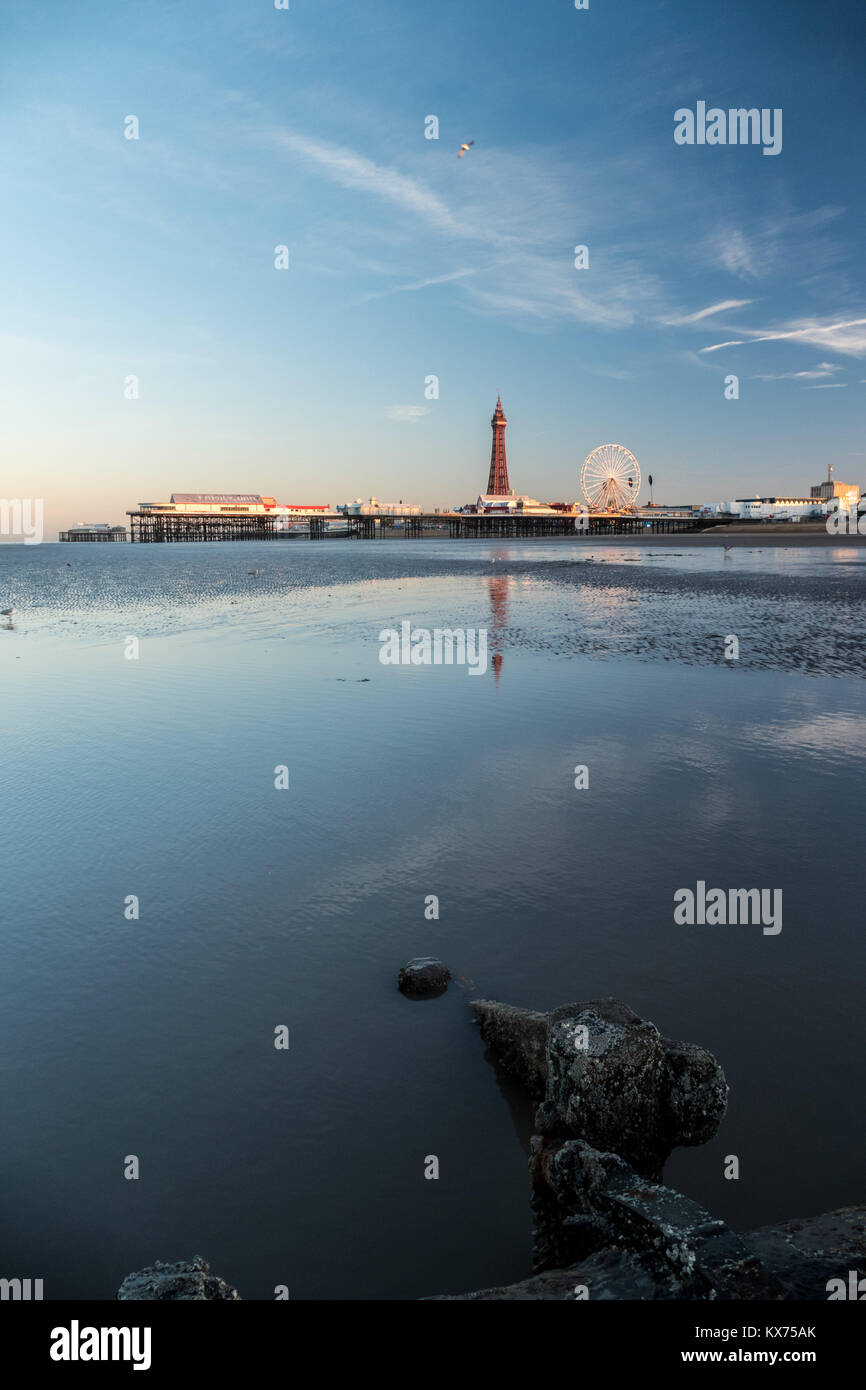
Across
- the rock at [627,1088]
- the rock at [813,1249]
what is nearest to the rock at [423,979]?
the rock at [627,1088]

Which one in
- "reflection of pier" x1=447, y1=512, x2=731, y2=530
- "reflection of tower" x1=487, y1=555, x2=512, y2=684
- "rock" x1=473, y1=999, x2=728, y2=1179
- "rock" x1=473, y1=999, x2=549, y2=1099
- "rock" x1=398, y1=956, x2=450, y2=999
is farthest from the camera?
"reflection of pier" x1=447, y1=512, x2=731, y2=530

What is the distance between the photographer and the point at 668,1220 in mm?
3043

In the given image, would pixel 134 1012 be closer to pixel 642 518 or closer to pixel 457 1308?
pixel 457 1308

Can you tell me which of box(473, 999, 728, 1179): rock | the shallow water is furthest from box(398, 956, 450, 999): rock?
box(473, 999, 728, 1179): rock

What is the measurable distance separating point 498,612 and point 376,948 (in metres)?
23.5

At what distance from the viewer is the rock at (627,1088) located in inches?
150

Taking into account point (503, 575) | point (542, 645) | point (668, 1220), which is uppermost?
point (503, 575)

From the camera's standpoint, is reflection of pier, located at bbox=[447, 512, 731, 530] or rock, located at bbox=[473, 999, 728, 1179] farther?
reflection of pier, located at bbox=[447, 512, 731, 530]

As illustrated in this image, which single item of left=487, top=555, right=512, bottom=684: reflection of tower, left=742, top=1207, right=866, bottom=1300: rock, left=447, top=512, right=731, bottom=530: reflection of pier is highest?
left=447, top=512, right=731, bottom=530: reflection of pier

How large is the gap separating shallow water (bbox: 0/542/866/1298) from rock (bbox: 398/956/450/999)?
135mm

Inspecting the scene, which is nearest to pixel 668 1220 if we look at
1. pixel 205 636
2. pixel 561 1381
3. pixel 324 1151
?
pixel 561 1381

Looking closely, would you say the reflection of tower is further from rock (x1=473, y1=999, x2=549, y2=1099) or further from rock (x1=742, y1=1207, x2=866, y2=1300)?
rock (x1=742, y1=1207, x2=866, y2=1300)

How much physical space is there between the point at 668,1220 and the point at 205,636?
2249cm

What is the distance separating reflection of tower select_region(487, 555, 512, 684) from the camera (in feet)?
63.6
